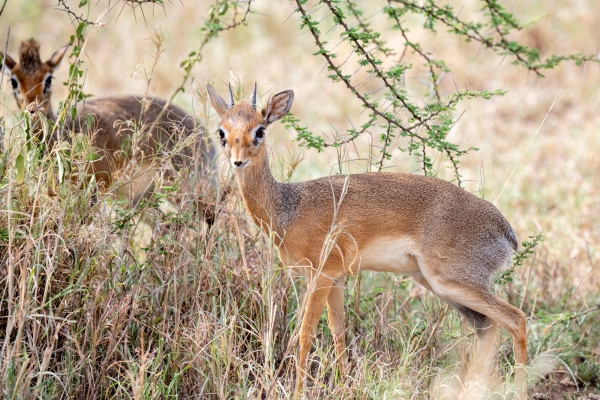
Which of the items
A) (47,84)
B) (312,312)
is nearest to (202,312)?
(312,312)

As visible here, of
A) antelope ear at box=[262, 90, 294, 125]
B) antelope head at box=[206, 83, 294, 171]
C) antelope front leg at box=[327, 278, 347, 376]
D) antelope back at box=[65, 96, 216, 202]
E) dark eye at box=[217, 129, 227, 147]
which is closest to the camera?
antelope head at box=[206, 83, 294, 171]

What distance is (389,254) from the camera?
4242 mm

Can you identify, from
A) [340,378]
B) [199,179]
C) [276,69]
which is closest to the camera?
[340,378]

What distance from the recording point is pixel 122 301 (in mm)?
3873

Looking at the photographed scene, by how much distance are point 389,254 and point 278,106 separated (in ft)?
3.30

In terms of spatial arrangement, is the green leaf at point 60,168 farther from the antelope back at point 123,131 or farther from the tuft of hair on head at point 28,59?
the tuft of hair on head at point 28,59

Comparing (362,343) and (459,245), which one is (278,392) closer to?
(362,343)

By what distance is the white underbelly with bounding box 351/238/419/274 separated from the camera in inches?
167

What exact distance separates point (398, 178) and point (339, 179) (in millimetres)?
341

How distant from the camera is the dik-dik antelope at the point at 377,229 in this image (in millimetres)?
4172

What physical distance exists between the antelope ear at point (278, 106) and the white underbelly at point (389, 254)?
2.84ft

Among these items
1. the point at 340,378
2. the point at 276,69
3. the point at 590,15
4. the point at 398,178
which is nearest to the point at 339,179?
the point at 398,178

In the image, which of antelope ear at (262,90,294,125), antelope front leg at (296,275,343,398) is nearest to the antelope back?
antelope ear at (262,90,294,125)

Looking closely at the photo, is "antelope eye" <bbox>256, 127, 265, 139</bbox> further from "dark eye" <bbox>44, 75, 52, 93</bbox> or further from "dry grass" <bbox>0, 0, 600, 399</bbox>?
"dark eye" <bbox>44, 75, 52, 93</bbox>
